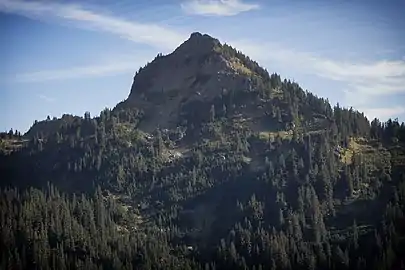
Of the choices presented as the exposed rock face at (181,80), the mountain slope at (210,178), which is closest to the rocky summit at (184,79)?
the exposed rock face at (181,80)

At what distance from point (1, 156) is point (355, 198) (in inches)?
3891

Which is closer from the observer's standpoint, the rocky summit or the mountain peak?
the rocky summit

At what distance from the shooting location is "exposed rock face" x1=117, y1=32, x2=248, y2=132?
16512 cm

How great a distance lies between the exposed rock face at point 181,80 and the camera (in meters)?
165

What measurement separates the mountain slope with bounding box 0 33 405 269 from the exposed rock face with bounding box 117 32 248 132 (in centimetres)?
51

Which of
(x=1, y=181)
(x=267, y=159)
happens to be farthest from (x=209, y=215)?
(x=1, y=181)

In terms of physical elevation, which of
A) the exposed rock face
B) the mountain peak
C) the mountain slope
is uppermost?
the mountain peak

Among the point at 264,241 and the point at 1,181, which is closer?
the point at 264,241

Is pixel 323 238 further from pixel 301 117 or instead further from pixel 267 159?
pixel 301 117

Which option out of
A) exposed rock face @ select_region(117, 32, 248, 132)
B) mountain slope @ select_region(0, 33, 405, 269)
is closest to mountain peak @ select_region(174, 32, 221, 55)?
exposed rock face @ select_region(117, 32, 248, 132)

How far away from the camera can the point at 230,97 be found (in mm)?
159000

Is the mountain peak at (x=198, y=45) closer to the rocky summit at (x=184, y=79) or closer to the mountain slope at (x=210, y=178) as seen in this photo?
the rocky summit at (x=184, y=79)

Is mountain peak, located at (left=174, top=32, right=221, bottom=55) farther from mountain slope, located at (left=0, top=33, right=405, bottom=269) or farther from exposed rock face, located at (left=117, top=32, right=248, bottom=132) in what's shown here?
mountain slope, located at (left=0, top=33, right=405, bottom=269)

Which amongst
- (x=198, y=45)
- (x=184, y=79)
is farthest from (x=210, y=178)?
(x=198, y=45)
